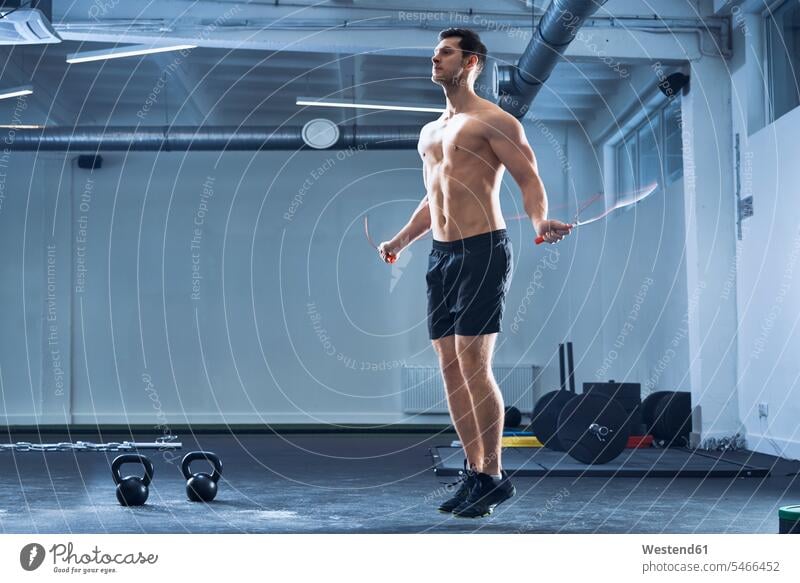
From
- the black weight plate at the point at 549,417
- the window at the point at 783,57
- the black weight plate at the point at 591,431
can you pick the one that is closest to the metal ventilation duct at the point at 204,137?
the window at the point at 783,57

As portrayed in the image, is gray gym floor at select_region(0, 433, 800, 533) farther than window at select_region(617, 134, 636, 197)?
No

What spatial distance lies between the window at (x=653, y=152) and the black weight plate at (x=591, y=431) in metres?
4.05

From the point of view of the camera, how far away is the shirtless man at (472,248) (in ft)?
11.9

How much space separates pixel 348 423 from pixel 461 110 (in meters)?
9.52

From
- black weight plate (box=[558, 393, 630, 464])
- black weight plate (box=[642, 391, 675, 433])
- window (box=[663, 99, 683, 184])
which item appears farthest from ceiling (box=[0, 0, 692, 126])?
black weight plate (box=[558, 393, 630, 464])

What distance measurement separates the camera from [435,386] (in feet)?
43.0

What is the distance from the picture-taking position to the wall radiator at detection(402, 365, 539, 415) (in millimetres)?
12991

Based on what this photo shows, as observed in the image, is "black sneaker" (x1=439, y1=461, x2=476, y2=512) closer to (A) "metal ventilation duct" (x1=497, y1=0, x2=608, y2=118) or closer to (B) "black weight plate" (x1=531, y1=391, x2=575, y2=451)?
(B) "black weight plate" (x1=531, y1=391, x2=575, y2=451)

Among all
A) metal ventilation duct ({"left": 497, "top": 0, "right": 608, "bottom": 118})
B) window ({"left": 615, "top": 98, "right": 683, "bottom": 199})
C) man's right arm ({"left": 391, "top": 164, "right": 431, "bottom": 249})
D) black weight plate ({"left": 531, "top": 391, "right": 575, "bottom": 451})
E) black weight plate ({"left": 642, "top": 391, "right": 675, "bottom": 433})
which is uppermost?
metal ventilation duct ({"left": 497, "top": 0, "right": 608, "bottom": 118})

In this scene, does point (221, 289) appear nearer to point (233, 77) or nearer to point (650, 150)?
point (233, 77)

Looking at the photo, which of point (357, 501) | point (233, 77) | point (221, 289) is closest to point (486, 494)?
point (357, 501)

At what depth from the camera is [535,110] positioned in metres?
13.0

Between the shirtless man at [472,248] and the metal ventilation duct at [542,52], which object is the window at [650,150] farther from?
the shirtless man at [472,248]

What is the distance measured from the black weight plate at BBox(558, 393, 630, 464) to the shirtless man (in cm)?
317
